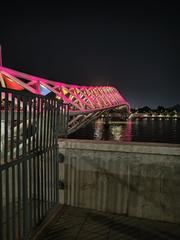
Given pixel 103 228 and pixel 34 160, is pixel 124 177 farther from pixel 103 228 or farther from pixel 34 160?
pixel 34 160

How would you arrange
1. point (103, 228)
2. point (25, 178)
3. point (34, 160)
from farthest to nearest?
point (103, 228) < point (34, 160) < point (25, 178)

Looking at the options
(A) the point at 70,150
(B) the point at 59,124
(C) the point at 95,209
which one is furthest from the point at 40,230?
(B) the point at 59,124

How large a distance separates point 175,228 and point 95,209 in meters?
1.73

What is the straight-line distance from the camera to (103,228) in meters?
4.13

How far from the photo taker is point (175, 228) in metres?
4.17

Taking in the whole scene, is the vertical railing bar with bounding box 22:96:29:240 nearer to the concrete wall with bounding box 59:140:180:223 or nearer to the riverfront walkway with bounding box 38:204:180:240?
the riverfront walkway with bounding box 38:204:180:240

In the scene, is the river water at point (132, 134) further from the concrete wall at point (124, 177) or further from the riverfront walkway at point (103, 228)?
the riverfront walkway at point (103, 228)

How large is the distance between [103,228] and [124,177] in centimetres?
114

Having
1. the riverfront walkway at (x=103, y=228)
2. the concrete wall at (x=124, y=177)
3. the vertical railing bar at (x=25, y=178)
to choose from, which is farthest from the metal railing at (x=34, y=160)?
the concrete wall at (x=124, y=177)

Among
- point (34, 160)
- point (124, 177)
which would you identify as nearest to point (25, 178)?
point (34, 160)

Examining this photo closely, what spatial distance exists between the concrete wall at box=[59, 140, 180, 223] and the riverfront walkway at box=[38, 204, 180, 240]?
0.72 ft

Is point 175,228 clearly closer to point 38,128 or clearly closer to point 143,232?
point 143,232

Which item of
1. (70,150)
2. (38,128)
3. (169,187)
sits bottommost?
(169,187)

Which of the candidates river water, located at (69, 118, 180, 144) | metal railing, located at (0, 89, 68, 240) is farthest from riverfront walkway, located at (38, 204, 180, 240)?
river water, located at (69, 118, 180, 144)
